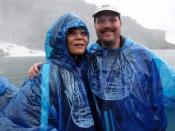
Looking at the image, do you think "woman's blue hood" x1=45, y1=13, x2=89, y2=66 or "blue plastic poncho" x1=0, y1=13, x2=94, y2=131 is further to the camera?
"woman's blue hood" x1=45, y1=13, x2=89, y2=66

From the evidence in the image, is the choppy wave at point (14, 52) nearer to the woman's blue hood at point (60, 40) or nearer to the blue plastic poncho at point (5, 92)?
the blue plastic poncho at point (5, 92)

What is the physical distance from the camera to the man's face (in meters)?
3.17

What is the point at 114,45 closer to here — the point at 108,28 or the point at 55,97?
the point at 108,28

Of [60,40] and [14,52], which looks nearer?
[60,40]

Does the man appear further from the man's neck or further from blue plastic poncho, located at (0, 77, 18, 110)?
blue plastic poncho, located at (0, 77, 18, 110)

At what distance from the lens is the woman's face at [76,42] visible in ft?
9.46

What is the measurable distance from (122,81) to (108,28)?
1.60ft

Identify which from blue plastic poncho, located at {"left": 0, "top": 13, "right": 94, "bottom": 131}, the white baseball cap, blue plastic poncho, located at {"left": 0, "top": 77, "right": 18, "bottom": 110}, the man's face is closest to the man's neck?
the man's face

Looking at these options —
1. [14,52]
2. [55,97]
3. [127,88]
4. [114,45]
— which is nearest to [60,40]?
[55,97]

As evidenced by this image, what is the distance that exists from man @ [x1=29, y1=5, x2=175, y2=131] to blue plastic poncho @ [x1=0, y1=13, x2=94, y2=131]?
24cm

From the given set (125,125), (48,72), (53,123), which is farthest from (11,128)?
(125,125)

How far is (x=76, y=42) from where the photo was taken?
289 centimetres

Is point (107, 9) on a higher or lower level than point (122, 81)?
higher

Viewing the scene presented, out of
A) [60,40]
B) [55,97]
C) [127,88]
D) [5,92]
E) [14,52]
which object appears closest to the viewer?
[55,97]
